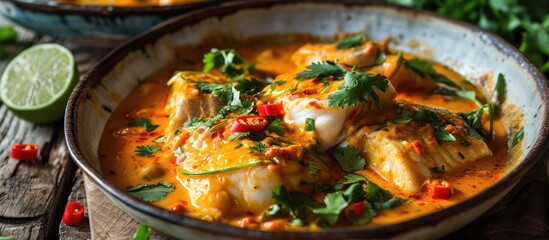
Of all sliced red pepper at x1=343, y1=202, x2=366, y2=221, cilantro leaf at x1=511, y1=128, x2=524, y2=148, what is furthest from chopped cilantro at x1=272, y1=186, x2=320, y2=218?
cilantro leaf at x1=511, y1=128, x2=524, y2=148

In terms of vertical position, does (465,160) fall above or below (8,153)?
above

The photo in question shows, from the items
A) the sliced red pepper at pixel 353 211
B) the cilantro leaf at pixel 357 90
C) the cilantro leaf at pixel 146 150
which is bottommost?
the cilantro leaf at pixel 146 150

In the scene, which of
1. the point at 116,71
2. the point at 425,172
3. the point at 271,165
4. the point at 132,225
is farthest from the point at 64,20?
the point at 425,172

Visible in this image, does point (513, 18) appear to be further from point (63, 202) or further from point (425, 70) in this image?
point (63, 202)

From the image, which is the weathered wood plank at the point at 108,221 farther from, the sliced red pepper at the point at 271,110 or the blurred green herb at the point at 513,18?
the blurred green herb at the point at 513,18

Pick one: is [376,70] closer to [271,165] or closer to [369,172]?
[369,172]

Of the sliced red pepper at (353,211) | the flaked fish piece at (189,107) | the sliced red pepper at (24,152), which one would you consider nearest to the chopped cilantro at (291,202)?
the sliced red pepper at (353,211)
